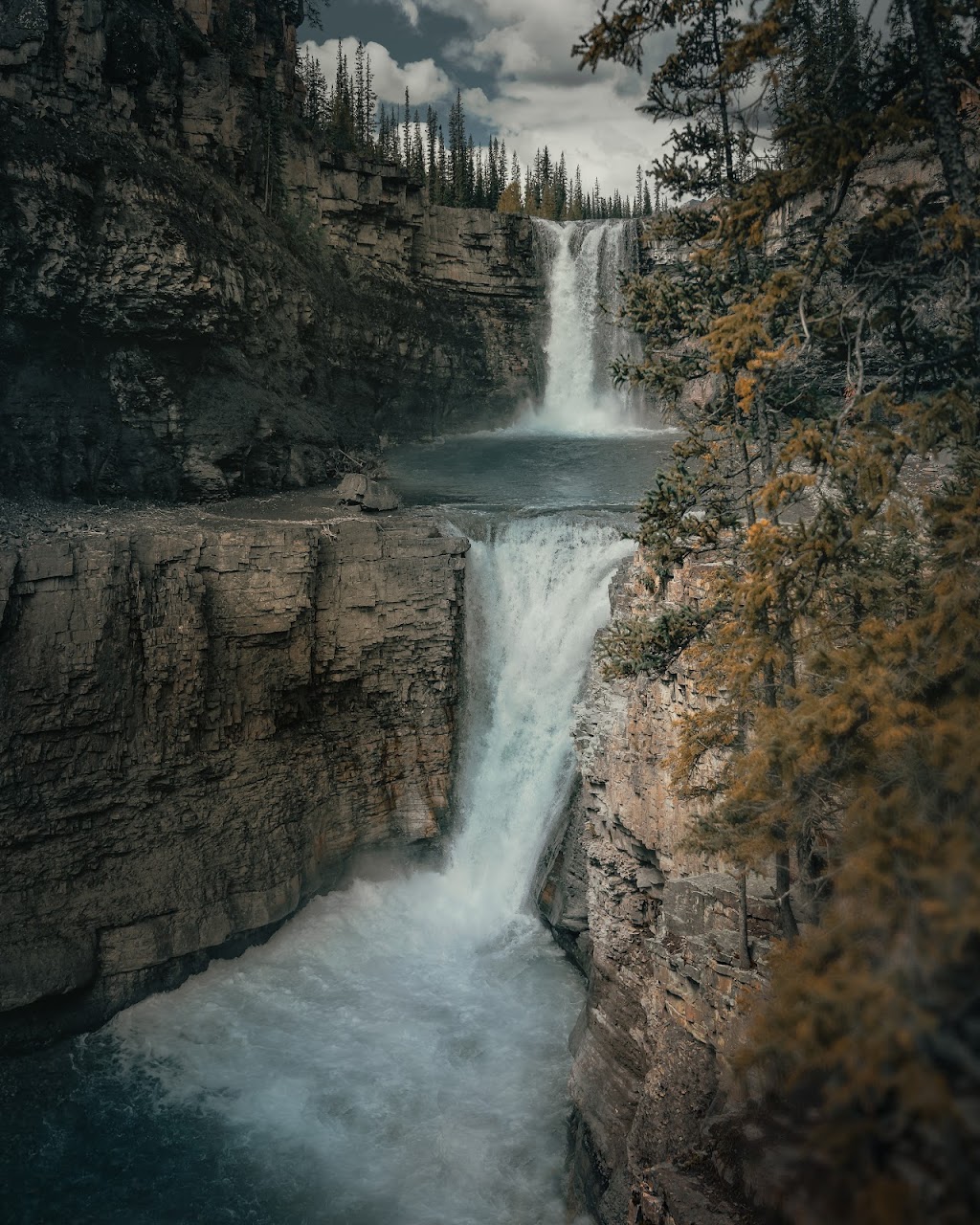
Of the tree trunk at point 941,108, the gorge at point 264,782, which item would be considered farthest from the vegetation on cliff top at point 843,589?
the gorge at point 264,782

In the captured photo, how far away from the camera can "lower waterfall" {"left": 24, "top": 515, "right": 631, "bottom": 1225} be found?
524 inches

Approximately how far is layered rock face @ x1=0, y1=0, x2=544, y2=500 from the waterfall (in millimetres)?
7402

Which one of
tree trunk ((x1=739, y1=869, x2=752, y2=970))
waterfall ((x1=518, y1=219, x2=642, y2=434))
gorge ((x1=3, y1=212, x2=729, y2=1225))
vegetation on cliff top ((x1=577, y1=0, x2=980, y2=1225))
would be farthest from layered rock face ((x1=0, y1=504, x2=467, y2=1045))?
waterfall ((x1=518, y1=219, x2=642, y2=434))

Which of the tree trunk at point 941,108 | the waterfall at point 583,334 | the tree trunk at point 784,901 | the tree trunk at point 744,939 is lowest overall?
the tree trunk at point 744,939

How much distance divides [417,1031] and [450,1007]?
2.87 ft

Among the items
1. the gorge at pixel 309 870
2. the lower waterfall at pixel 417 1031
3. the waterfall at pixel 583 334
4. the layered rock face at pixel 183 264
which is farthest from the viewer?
the waterfall at pixel 583 334

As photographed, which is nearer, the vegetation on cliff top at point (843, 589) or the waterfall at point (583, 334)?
the vegetation on cliff top at point (843, 589)

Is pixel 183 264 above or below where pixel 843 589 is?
above

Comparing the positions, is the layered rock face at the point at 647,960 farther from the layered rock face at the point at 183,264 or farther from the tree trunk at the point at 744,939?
the layered rock face at the point at 183,264

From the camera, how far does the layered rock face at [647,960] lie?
9.05m

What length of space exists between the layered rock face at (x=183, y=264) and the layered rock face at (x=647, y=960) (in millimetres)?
15005

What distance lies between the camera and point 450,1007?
16969mm

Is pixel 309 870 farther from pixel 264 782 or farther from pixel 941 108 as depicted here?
pixel 941 108

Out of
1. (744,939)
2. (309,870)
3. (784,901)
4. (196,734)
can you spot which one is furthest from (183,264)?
(784,901)
